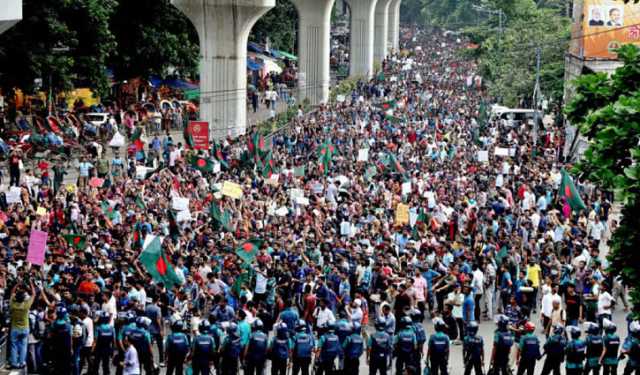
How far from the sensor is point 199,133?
34.8m

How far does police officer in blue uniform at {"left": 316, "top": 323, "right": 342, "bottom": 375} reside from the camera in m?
17.4

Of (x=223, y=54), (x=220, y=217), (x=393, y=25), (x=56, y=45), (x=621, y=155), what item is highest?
(x=56, y=45)

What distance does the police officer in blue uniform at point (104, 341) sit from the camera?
1748 centimetres

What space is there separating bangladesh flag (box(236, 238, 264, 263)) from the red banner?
44.5ft

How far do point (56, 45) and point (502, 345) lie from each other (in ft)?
81.9

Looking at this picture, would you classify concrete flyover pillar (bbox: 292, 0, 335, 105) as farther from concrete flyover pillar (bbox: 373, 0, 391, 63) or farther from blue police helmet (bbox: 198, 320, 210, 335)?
blue police helmet (bbox: 198, 320, 210, 335)

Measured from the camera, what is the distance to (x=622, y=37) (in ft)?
154

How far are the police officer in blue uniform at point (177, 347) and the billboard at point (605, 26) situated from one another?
108ft

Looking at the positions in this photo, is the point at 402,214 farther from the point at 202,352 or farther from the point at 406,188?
the point at 202,352

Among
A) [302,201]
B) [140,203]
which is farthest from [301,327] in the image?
[302,201]

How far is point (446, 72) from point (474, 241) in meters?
50.4


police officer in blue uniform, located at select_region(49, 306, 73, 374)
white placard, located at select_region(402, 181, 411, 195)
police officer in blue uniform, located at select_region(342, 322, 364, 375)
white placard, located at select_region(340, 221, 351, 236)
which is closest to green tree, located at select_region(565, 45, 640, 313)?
police officer in blue uniform, located at select_region(342, 322, 364, 375)

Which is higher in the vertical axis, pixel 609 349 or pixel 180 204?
pixel 180 204

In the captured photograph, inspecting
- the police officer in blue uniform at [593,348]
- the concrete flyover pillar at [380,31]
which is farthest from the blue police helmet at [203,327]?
the concrete flyover pillar at [380,31]
